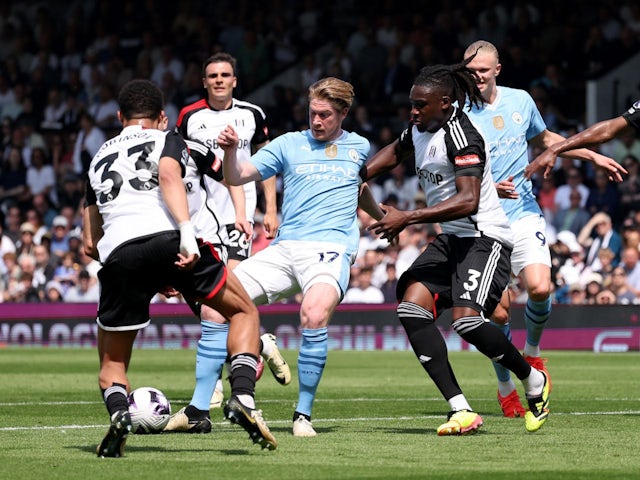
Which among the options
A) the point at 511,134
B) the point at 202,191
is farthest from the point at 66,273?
the point at 511,134

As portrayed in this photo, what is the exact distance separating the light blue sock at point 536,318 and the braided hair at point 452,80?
2259mm

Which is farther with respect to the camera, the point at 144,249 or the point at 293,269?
the point at 293,269

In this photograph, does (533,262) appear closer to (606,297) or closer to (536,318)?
(536,318)

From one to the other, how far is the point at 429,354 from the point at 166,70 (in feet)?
68.0

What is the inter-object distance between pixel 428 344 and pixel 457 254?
2.03ft

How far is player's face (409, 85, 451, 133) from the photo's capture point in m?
8.96

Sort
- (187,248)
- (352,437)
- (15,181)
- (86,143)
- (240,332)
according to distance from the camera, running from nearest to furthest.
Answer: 1. (187,248)
2. (240,332)
3. (352,437)
4. (86,143)
5. (15,181)

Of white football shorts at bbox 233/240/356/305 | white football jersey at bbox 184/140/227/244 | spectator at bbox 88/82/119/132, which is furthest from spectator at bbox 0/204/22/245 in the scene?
white football shorts at bbox 233/240/356/305

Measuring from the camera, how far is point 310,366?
29.1ft

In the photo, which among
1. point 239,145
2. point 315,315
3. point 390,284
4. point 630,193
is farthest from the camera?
point 630,193

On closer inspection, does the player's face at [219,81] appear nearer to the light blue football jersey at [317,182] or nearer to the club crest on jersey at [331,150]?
the light blue football jersey at [317,182]

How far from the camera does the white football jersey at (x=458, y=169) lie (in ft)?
28.8

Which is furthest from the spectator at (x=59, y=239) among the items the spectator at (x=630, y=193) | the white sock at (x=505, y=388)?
the white sock at (x=505, y=388)

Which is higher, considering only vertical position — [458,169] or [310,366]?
[458,169]
